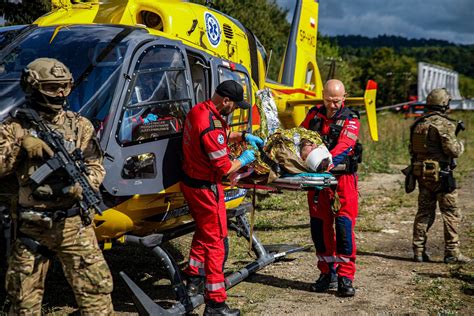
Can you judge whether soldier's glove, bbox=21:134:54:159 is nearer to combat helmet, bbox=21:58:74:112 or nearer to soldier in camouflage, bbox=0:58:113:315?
soldier in camouflage, bbox=0:58:113:315

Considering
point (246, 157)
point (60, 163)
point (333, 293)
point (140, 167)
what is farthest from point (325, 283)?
point (60, 163)

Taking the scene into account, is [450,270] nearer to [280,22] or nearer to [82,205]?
[82,205]

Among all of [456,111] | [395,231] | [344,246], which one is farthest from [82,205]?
[456,111]

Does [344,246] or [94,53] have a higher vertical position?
[94,53]

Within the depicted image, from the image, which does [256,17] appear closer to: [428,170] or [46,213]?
[428,170]

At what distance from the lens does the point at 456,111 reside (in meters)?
37.6

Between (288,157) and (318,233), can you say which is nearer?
(288,157)

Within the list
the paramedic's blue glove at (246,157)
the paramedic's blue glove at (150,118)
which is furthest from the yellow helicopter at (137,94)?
the paramedic's blue glove at (246,157)

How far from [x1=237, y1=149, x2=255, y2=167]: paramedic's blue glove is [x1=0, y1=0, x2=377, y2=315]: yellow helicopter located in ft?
1.81

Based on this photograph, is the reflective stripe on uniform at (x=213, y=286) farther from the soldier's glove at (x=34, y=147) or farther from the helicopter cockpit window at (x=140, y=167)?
the soldier's glove at (x=34, y=147)

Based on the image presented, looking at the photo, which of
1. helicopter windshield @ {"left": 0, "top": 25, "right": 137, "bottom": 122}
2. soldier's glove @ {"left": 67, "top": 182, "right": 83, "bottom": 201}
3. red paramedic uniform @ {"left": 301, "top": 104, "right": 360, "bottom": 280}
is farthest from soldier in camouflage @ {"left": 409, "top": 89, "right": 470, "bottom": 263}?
soldier's glove @ {"left": 67, "top": 182, "right": 83, "bottom": 201}

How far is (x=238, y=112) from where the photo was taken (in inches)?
250

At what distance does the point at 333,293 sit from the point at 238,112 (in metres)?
2.07

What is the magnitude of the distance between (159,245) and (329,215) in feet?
5.84
